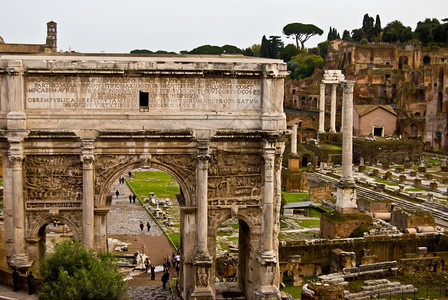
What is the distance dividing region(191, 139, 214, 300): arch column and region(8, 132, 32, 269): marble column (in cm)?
Answer: 422

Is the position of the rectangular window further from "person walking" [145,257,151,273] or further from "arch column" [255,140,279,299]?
"person walking" [145,257,151,273]

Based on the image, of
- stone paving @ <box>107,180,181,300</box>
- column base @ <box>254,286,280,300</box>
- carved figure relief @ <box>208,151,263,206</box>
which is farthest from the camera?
stone paving @ <box>107,180,181,300</box>

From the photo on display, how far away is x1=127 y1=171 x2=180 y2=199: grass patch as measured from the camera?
1564 inches

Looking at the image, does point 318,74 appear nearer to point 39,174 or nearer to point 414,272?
point 414,272

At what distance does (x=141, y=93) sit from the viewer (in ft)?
51.8

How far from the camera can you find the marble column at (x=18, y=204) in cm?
1512

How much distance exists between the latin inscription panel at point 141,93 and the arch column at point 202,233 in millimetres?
1167

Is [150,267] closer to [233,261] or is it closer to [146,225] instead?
[233,261]

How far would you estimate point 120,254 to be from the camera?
23766mm

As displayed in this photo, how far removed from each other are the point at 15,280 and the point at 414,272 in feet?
43.5

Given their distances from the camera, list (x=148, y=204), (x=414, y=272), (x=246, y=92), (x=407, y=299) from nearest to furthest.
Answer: (x=246, y=92), (x=407, y=299), (x=414, y=272), (x=148, y=204)

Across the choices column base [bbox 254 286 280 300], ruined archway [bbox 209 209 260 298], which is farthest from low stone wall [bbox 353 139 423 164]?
column base [bbox 254 286 280 300]

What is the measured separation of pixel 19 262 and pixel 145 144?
4256mm

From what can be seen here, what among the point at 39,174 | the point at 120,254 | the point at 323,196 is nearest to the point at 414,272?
the point at 120,254
